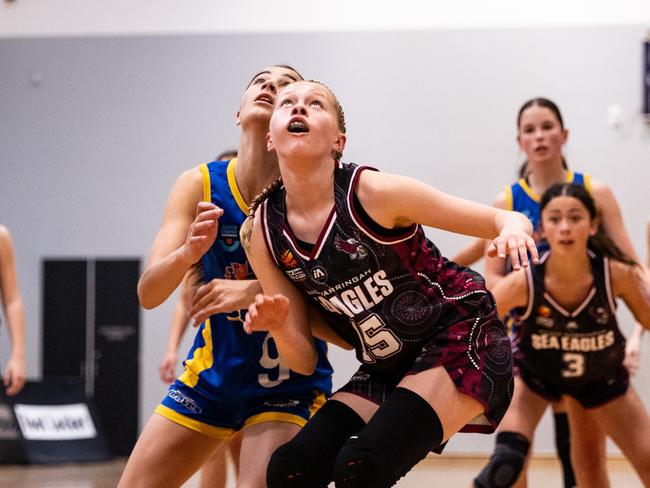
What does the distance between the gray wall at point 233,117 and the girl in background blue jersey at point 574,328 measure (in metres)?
3.72

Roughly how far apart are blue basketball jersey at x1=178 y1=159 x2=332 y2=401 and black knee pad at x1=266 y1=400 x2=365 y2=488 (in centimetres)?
37

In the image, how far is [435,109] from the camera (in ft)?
26.9

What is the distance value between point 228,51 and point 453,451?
12.4ft

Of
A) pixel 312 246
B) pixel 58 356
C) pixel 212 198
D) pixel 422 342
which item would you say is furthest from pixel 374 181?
pixel 58 356

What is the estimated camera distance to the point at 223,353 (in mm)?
3023

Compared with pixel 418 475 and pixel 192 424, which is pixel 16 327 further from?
pixel 418 475

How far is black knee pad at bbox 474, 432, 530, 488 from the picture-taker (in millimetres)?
3971

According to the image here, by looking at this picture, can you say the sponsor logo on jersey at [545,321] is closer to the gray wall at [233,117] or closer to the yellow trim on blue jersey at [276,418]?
the yellow trim on blue jersey at [276,418]

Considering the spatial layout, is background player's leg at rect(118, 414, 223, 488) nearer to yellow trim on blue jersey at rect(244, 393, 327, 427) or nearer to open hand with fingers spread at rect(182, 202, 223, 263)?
yellow trim on blue jersey at rect(244, 393, 327, 427)

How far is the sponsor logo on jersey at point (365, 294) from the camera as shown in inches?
104

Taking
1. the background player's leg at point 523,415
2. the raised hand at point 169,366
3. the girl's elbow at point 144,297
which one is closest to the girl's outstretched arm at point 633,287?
the background player's leg at point 523,415

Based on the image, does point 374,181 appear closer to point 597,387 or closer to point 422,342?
point 422,342

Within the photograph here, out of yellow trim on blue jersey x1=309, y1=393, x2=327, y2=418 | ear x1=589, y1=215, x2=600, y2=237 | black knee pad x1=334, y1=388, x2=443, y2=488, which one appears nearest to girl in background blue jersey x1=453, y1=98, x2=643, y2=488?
ear x1=589, y1=215, x2=600, y2=237

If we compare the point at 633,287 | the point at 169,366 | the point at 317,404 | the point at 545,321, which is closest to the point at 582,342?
the point at 545,321
